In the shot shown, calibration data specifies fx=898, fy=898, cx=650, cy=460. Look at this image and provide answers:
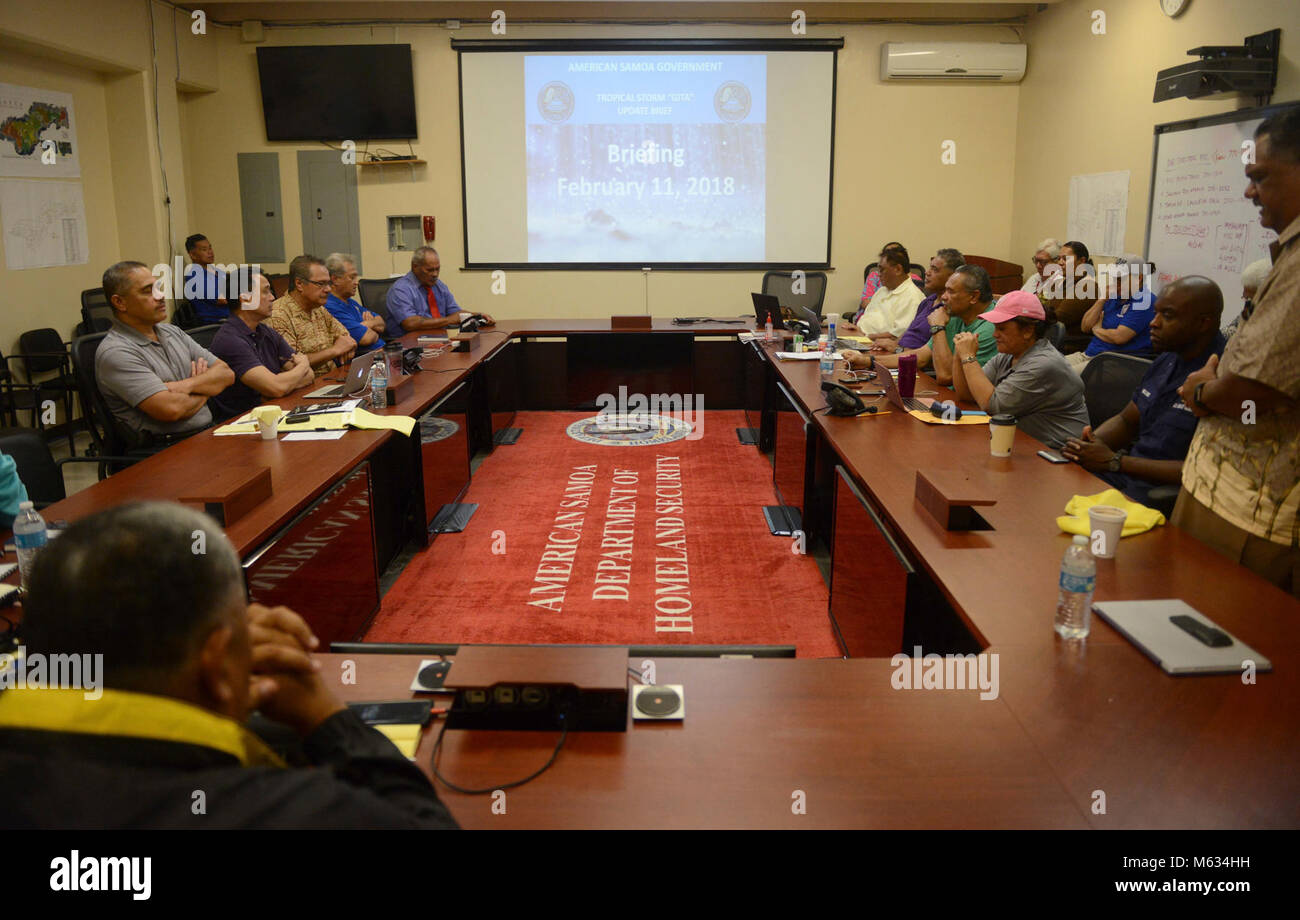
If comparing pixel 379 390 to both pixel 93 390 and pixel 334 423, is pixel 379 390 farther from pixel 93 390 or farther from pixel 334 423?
pixel 93 390

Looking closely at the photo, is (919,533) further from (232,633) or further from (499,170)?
(499,170)

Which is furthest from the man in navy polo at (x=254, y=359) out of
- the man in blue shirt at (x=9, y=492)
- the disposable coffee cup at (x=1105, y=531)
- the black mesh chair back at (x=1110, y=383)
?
the black mesh chair back at (x=1110, y=383)

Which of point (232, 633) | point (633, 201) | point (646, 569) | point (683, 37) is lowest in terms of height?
point (646, 569)

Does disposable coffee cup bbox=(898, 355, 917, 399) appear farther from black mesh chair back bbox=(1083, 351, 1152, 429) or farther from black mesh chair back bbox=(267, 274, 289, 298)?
black mesh chair back bbox=(267, 274, 289, 298)

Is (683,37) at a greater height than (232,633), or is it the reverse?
(683,37)

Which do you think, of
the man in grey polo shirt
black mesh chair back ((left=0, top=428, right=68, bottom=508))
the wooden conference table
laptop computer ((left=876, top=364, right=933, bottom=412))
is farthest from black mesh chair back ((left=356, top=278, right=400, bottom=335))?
the wooden conference table

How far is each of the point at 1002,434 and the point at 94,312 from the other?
628 centimetres

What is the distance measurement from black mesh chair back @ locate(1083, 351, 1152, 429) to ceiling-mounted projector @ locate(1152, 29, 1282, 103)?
Answer: 2096mm

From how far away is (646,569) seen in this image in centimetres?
385

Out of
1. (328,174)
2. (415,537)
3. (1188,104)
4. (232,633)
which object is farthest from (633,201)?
(232,633)

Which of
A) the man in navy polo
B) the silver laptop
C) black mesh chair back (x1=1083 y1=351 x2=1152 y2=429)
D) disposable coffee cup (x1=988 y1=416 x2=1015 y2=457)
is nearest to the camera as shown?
the silver laptop

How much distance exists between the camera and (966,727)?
4.73ft

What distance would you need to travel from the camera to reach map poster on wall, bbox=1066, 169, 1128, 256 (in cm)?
609
